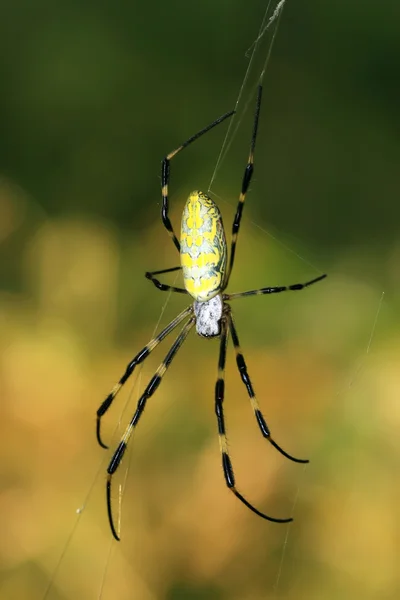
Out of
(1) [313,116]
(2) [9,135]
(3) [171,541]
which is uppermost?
(1) [313,116]

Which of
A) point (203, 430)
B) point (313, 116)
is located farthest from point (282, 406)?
point (313, 116)

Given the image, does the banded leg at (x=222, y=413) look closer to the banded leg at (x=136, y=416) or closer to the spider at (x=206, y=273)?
the spider at (x=206, y=273)

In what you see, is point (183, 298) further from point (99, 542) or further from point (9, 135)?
point (9, 135)

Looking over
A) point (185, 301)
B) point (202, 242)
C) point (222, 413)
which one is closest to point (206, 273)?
point (202, 242)

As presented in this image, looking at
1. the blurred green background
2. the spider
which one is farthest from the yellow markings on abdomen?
the blurred green background

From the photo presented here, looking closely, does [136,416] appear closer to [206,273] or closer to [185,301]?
[206,273]

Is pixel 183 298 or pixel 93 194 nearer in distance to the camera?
pixel 183 298

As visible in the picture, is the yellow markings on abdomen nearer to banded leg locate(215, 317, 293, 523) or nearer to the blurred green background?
banded leg locate(215, 317, 293, 523)

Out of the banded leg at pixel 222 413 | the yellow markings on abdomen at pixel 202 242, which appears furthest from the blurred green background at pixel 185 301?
the yellow markings on abdomen at pixel 202 242
